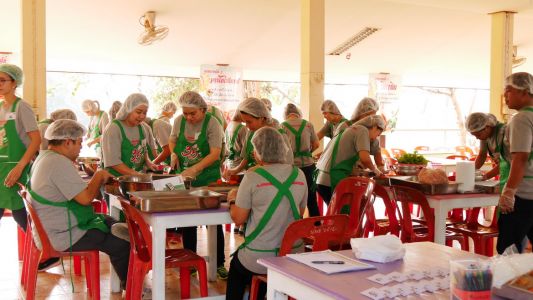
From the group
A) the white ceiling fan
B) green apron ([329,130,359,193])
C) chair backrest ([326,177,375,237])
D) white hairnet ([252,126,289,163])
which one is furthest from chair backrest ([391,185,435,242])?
the white ceiling fan

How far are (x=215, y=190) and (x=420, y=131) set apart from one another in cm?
1215

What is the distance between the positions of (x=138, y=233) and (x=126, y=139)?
3.83ft

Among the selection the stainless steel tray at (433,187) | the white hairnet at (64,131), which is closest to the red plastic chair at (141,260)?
the white hairnet at (64,131)

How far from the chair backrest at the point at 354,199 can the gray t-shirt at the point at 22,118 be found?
96.6 inches

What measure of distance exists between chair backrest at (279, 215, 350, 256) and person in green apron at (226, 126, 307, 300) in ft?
0.72

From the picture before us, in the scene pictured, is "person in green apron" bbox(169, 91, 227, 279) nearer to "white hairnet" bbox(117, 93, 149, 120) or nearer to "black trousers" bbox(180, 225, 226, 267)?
"black trousers" bbox(180, 225, 226, 267)

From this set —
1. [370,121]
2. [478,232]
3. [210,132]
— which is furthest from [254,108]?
[478,232]

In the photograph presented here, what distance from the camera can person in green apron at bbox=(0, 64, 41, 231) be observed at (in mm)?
4375

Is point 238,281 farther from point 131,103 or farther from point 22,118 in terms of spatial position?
point 22,118

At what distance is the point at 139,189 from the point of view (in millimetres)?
3609

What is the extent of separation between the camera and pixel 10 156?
448 cm

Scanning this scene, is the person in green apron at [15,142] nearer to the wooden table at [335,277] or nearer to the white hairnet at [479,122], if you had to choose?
the wooden table at [335,277]

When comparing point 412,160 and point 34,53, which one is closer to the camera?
point 412,160

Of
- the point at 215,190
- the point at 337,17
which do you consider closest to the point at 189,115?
the point at 215,190
